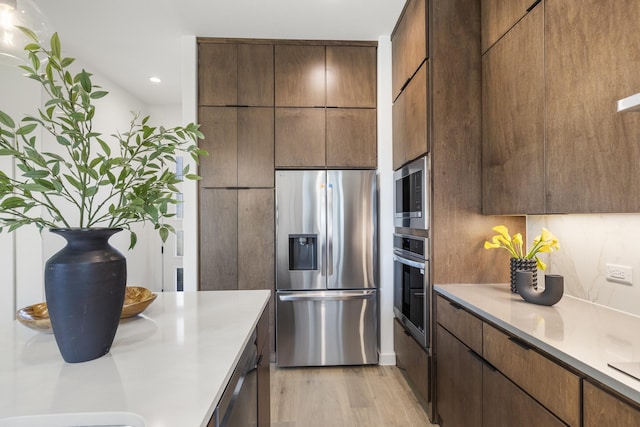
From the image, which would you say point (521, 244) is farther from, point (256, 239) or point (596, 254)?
point (256, 239)

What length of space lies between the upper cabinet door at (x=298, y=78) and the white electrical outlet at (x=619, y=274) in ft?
7.59

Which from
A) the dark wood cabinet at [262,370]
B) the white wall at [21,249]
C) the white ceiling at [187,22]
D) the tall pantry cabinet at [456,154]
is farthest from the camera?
the white wall at [21,249]

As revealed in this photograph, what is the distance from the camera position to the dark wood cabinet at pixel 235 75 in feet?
9.64

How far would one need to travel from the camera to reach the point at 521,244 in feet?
6.02

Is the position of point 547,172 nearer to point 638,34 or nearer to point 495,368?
point 638,34

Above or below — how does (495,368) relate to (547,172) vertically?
below

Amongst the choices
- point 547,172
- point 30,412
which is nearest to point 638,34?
point 547,172

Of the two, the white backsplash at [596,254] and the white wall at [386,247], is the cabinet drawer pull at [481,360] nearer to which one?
the white backsplash at [596,254]

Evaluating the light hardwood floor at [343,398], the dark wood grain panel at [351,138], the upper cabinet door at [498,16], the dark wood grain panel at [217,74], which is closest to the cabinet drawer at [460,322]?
the light hardwood floor at [343,398]

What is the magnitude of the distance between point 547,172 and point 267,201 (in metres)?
2.10

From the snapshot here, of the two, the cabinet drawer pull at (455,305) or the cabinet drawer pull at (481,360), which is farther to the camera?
the cabinet drawer pull at (455,305)

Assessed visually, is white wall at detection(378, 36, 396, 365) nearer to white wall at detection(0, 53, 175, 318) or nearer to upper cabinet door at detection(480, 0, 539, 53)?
upper cabinet door at detection(480, 0, 539, 53)

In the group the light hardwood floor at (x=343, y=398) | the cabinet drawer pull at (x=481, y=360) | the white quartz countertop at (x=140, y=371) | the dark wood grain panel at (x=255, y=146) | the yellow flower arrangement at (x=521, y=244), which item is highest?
the dark wood grain panel at (x=255, y=146)

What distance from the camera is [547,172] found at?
1.52m
